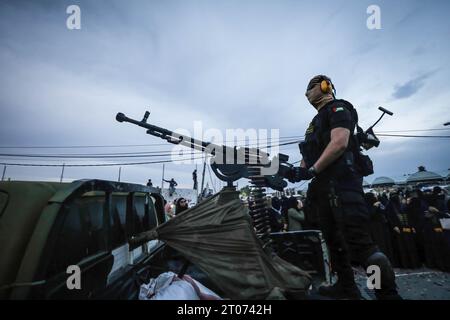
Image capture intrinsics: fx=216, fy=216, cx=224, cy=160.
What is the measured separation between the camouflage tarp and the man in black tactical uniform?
63 cm

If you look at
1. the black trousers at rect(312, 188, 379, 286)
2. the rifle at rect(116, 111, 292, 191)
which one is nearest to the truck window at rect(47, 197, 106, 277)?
the rifle at rect(116, 111, 292, 191)

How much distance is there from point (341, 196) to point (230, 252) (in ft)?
3.97

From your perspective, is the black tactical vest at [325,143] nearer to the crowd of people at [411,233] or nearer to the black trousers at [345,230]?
the black trousers at [345,230]

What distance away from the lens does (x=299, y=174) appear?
2.30m

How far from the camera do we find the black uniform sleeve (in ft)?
6.98

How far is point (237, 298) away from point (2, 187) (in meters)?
1.58

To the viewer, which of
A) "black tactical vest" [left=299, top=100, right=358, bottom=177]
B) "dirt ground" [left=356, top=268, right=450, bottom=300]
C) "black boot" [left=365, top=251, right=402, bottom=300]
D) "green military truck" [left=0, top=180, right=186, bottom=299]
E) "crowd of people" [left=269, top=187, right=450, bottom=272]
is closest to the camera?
"green military truck" [left=0, top=180, right=186, bottom=299]

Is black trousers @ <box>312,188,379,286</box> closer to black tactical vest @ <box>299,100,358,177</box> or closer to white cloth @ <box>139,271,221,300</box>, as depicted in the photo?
black tactical vest @ <box>299,100,358,177</box>

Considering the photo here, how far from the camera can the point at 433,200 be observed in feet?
21.0

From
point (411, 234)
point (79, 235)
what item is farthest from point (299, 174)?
point (411, 234)
